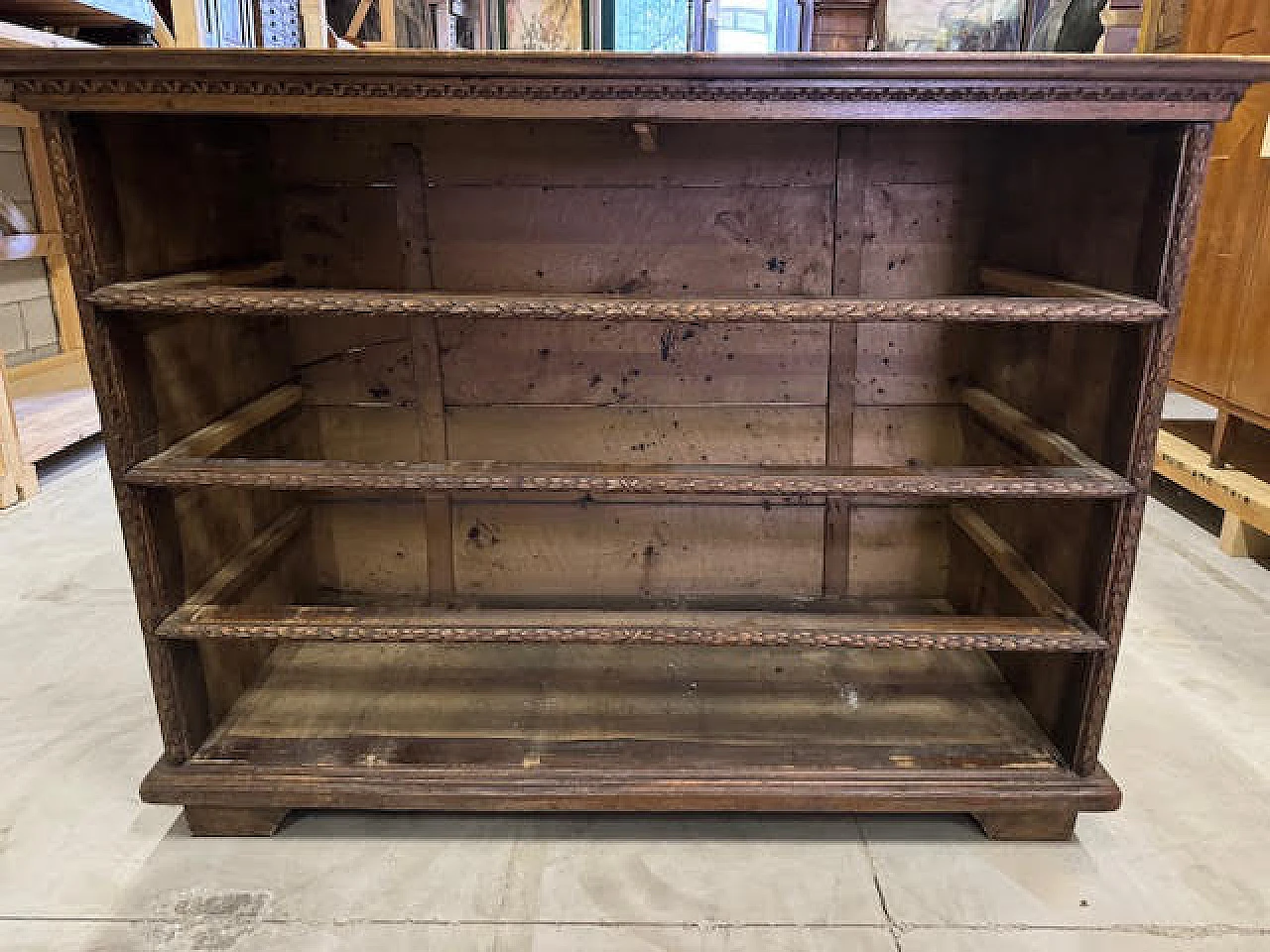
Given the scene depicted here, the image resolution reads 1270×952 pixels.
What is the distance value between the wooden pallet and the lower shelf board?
4.24ft

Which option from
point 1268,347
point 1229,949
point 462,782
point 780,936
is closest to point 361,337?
point 462,782

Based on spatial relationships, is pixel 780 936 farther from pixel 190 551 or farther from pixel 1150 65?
pixel 1150 65

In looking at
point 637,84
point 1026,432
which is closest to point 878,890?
point 1026,432

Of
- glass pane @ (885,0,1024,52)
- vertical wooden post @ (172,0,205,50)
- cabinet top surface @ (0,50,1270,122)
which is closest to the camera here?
cabinet top surface @ (0,50,1270,122)

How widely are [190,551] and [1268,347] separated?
9.53 ft

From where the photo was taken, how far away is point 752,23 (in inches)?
295

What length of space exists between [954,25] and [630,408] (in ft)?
18.0

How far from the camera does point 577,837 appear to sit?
1606 millimetres

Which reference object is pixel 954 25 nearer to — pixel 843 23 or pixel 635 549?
pixel 843 23

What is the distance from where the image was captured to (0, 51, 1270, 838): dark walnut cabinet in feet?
4.44

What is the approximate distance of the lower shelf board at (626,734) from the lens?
1574 mm

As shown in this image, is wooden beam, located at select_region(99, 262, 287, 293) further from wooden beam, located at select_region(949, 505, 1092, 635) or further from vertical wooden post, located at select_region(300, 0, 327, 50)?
vertical wooden post, located at select_region(300, 0, 327, 50)

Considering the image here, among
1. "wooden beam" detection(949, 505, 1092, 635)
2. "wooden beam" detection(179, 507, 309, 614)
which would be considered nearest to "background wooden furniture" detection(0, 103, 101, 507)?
"wooden beam" detection(179, 507, 309, 614)

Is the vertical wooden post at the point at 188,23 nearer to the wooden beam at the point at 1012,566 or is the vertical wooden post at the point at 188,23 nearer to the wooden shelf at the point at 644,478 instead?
the wooden shelf at the point at 644,478
